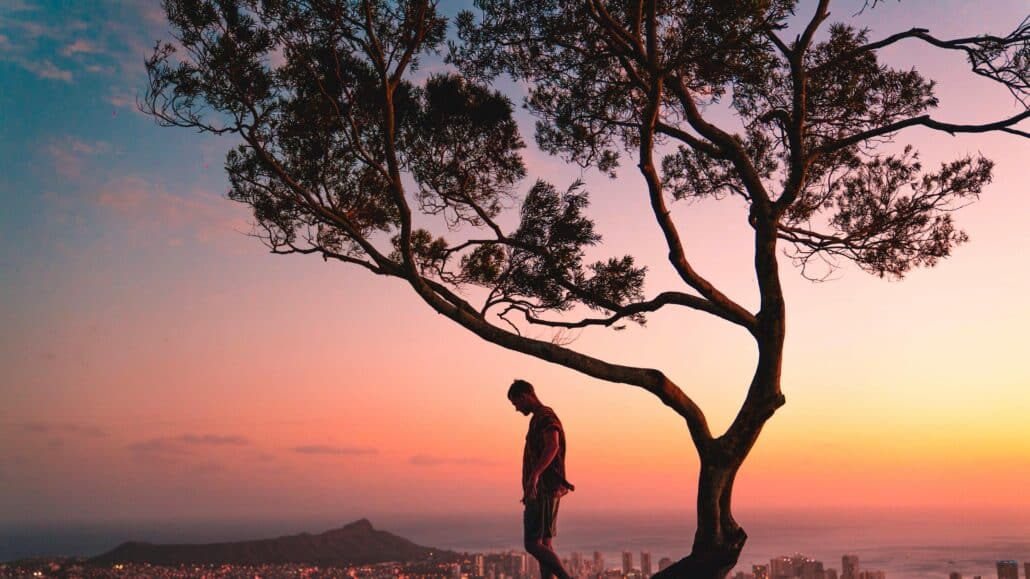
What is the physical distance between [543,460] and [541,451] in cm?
8

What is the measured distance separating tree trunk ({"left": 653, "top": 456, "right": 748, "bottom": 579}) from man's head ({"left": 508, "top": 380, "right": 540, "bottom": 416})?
1.45 m

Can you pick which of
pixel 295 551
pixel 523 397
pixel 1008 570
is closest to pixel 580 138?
pixel 523 397

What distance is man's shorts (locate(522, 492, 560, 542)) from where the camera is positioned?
19.1 feet

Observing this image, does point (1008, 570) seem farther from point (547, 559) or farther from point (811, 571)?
point (547, 559)

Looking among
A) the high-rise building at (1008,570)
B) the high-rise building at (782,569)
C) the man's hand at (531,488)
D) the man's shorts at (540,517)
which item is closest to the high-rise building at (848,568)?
the high-rise building at (782,569)

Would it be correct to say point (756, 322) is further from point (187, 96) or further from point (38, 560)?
point (38, 560)

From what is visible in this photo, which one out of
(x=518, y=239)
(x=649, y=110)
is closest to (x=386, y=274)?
(x=518, y=239)

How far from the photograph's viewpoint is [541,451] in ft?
19.3

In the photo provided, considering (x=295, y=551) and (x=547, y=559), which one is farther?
(x=295, y=551)

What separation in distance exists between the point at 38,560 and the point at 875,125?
1282 inches

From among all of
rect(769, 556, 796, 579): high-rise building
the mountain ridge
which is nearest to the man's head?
rect(769, 556, 796, 579): high-rise building

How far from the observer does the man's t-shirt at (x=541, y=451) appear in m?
5.91

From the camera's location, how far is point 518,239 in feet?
24.7

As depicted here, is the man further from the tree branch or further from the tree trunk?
the tree branch
